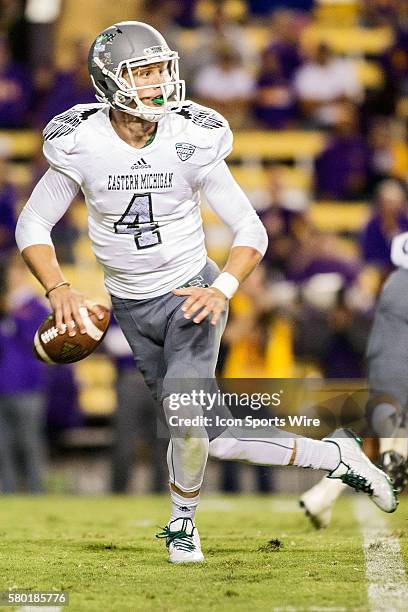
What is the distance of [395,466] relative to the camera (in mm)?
5199

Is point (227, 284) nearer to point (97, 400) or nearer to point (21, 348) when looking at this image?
point (21, 348)

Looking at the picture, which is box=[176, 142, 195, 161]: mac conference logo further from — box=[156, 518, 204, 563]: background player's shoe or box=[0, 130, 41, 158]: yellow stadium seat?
box=[0, 130, 41, 158]: yellow stadium seat

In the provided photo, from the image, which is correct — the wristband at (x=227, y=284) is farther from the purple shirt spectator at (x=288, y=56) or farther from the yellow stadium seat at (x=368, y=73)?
the yellow stadium seat at (x=368, y=73)

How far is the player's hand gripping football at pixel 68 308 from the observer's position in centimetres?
449

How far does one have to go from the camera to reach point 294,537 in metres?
5.34

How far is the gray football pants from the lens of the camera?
4.41 m

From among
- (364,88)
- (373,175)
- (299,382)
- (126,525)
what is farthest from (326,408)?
(364,88)

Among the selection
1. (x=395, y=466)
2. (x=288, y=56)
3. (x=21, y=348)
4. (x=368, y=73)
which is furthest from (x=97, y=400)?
(x=395, y=466)

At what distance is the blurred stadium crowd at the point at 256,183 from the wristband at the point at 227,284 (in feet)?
11.7

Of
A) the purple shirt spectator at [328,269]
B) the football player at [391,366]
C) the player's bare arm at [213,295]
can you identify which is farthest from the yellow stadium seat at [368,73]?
the player's bare arm at [213,295]

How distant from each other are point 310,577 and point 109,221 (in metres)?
1.56

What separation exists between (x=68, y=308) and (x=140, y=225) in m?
0.43

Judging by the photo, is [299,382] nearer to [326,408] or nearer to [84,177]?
[326,408]

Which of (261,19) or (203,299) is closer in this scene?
(203,299)
